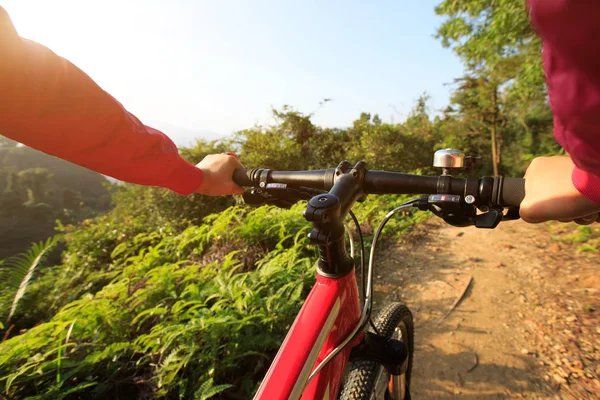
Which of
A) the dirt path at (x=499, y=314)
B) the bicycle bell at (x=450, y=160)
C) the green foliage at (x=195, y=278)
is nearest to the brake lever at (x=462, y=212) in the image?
the bicycle bell at (x=450, y=160)

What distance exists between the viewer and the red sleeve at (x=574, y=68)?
0.32 m

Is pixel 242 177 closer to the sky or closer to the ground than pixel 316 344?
closer to the sky

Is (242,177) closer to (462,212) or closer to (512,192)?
(462,212)

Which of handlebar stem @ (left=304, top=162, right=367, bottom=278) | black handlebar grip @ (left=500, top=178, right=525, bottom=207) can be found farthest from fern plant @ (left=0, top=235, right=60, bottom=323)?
black handlebar grip @ (left=500, top=178, right=525, bottom=207)

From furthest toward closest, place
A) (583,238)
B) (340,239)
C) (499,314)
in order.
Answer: (583,238) < (499,314) < (340,239)

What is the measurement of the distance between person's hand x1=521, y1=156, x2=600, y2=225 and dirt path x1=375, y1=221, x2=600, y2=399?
2315 millimetres

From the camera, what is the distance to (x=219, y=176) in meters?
1.38

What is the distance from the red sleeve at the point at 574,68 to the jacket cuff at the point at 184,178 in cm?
118

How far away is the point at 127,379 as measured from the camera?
2287 millimetres

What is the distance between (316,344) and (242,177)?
0.77 meters

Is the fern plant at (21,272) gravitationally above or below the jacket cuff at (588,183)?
below

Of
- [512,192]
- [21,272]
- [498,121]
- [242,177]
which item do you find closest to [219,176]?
[242,177]

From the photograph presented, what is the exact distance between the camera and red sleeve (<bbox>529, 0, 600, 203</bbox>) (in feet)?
1.06

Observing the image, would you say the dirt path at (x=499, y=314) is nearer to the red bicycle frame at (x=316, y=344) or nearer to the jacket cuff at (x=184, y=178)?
the red bicycle frame at (x=316, y=344)
